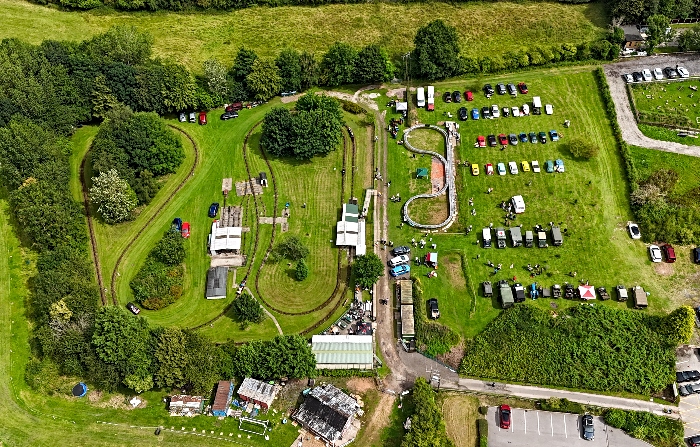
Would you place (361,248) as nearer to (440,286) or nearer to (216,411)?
(440,286)

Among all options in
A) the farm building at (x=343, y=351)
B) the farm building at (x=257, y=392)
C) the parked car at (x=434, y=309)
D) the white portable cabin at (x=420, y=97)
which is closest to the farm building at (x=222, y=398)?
the farm building at (x=257, y=392)

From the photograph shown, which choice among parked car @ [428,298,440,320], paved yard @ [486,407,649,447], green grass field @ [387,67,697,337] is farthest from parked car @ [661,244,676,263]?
parked car @ [428,298,440,320]

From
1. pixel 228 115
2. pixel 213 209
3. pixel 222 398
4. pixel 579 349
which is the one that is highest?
pixel 228 115

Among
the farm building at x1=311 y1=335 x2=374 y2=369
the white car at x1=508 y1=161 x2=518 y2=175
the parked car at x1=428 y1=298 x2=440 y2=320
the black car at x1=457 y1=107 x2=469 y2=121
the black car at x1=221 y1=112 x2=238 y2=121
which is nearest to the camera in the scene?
the farm building at x1=311 y1=335 x2=374 y2=369

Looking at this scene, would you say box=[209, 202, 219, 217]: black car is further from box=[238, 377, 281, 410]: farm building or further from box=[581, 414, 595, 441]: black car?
box=[581, 414, 595, 441]: black car

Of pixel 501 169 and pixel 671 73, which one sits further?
pixel 671 73

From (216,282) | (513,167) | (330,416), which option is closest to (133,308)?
(216,282)

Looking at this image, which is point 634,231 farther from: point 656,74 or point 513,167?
point 656,74

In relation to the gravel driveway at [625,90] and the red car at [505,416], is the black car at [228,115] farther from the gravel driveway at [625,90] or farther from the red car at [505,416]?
the gravel driveway at [625,90]
